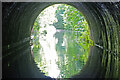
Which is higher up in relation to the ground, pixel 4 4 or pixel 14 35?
pixel 4 4

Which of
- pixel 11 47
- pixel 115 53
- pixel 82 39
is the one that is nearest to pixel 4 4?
pixel 11 47

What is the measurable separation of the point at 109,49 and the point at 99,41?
2.02m

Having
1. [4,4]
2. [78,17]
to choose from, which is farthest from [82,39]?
[4,4]

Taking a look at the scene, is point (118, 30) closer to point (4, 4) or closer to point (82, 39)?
point (4, 4)

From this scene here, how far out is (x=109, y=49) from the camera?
806cm

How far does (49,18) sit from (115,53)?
41.2 ft

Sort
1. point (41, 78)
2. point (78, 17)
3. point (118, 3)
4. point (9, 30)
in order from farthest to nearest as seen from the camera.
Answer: point (78, 17) → point (9, 30) → point (118, 3) → point (41, 78)

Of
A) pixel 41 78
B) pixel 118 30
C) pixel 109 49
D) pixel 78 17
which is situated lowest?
pixel 41 78

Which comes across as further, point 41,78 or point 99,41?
point 99,41

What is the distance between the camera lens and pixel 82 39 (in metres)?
15.4

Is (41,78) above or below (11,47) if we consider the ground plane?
below

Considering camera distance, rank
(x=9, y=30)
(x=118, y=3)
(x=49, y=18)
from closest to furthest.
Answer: (x=118, y=3)
(x=9, y=30)
(x=49, y=18)

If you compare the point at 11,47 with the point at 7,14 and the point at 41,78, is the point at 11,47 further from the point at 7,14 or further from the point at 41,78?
the point at 41,78

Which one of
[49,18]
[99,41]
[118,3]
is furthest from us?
[49,18]
